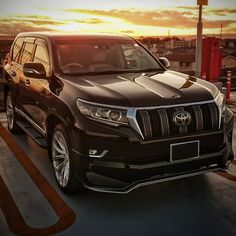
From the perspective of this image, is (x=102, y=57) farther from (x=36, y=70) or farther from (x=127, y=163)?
(x=127, y=163)

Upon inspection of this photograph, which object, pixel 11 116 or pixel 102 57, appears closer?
pixel 102 57

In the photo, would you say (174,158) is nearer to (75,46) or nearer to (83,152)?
(83,152)

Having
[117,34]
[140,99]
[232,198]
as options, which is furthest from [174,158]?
[117,34]

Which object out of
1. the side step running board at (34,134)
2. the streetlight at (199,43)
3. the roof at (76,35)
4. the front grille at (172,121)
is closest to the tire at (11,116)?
the side step running board at (34,134)

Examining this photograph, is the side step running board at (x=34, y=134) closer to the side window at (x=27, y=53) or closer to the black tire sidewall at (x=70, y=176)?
the black tire sidewall at (x=70, y=176)

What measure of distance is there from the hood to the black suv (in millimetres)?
10

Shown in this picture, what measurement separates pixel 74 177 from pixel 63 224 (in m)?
0.55

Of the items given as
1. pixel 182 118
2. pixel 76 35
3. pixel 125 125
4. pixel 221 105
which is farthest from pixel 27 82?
pixel 221 105

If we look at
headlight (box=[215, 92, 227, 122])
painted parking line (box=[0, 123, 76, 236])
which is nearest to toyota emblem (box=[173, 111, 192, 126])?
headlight (box=[215, 92, 227, 122])

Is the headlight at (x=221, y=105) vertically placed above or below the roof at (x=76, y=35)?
below

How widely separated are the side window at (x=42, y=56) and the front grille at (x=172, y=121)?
180 centimetres

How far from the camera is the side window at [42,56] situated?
509 cm

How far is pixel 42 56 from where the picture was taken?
541 centimetres

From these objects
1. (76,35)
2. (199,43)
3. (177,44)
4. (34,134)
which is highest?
(76,35)
